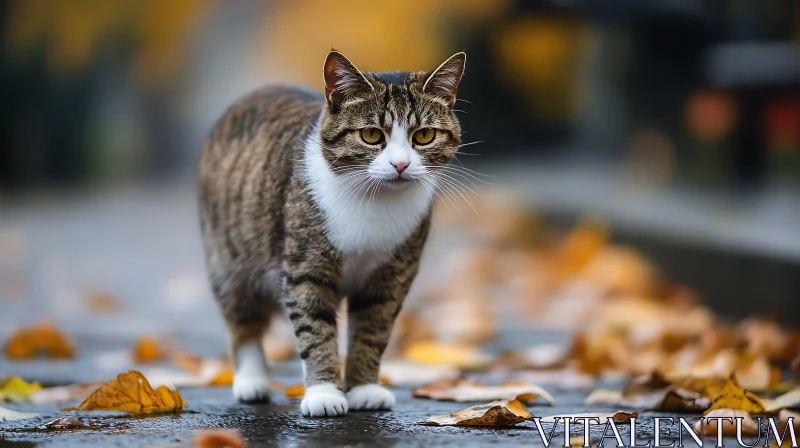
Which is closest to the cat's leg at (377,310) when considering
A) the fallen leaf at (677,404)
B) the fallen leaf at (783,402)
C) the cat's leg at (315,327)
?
the cat's leg at (315,327)

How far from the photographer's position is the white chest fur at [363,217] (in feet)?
11.6

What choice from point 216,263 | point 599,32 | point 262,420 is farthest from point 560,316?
point 599,32

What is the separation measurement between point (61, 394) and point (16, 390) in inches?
5.8

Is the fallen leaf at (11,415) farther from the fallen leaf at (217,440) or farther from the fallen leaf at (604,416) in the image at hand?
the fallen leaf at (604,416)

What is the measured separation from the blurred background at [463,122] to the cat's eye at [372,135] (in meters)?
1.19

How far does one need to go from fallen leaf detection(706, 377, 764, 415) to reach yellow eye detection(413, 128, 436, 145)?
3.81 feet

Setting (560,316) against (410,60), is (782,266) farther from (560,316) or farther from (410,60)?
(410,60)

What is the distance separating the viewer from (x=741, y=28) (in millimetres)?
7973

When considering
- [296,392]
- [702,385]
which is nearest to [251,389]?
[296,392]

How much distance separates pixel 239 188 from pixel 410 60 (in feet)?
33.2

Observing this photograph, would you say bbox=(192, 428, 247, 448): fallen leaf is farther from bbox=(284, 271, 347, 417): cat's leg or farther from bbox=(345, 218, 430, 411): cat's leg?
bbox=(345, 218, 430, 411): cat's leg

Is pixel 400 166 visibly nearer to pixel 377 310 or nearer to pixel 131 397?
pixel 377 310

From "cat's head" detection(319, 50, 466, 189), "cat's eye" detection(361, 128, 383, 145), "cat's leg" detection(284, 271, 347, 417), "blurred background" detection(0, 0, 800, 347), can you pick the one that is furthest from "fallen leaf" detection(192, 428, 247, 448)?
"blurred background" detection(0, 0, 800, 347)

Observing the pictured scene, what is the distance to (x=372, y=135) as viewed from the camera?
137 inches
